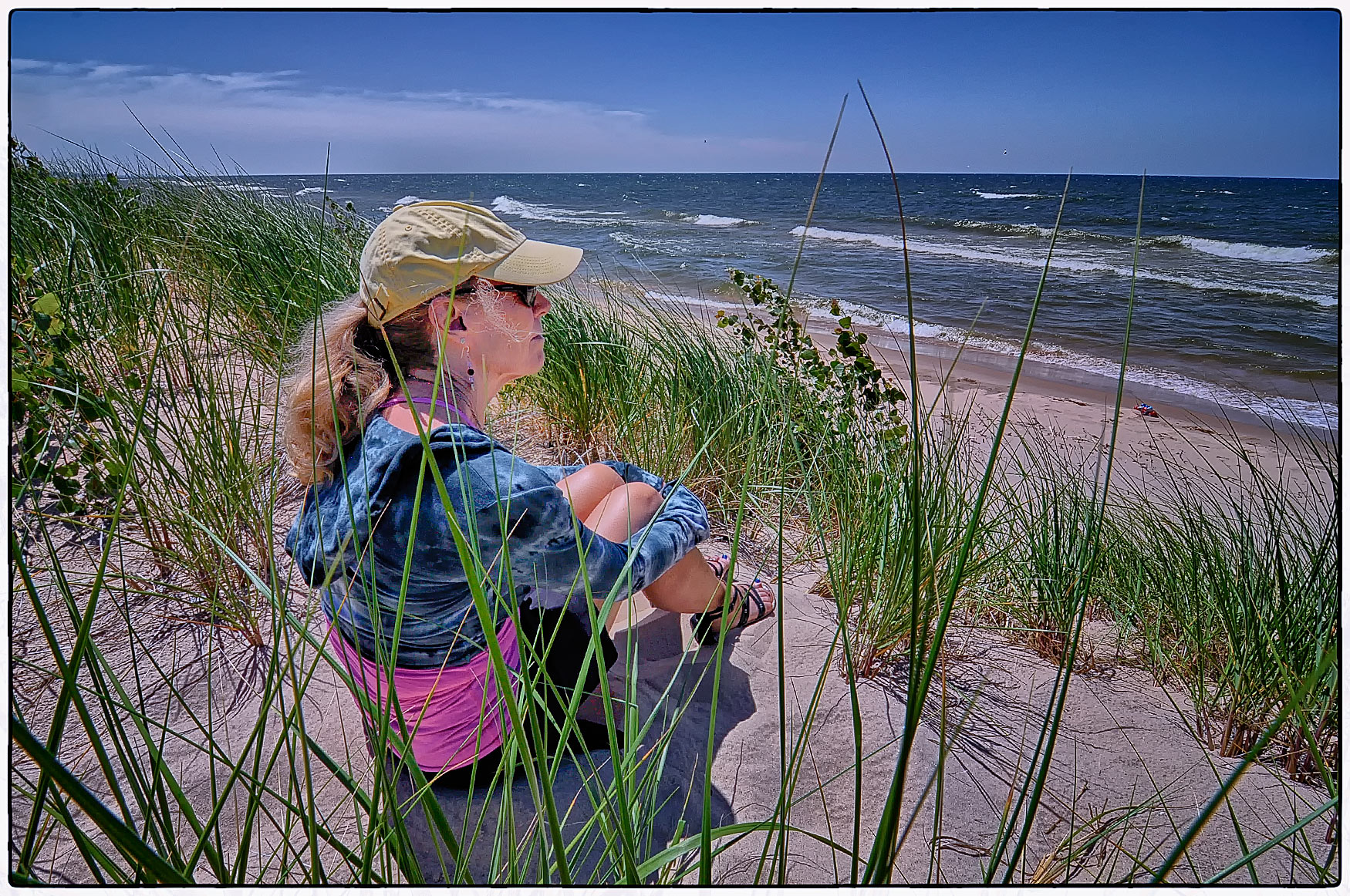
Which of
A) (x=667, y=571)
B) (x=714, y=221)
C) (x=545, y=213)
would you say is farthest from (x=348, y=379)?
(x=714, y=221)

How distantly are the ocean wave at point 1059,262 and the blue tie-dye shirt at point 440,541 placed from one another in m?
5.35

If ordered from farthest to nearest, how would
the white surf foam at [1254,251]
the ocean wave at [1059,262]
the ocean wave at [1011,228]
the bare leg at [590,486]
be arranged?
the ocean wave at [1011,228] → the white surf foam at [1254,251] → the ocean wave at [1059,262] → the bare leg at [590,486]

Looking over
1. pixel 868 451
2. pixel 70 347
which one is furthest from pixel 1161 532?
pixel 70 347

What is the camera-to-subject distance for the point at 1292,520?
5.81 ft

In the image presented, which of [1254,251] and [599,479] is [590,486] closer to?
[599,479]

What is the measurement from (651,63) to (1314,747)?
4.73ft

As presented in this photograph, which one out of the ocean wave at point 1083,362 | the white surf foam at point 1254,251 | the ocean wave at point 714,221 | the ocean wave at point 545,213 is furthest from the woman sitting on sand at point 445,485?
the ocean wave at point 714,221

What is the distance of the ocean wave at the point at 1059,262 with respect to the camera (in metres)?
8.08

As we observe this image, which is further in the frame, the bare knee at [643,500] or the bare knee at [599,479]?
the bare knee at [599,479]

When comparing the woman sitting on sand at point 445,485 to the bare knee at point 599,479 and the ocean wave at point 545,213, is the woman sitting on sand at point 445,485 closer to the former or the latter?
the bare knee at point 599,479

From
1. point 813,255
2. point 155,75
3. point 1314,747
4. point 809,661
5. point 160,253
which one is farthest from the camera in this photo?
point 813,255

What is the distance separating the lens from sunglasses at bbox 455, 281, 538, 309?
1.32 metres

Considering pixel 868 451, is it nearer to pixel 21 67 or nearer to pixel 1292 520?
pixel 1292 520

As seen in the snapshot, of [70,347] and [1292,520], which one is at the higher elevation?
[70,347]
